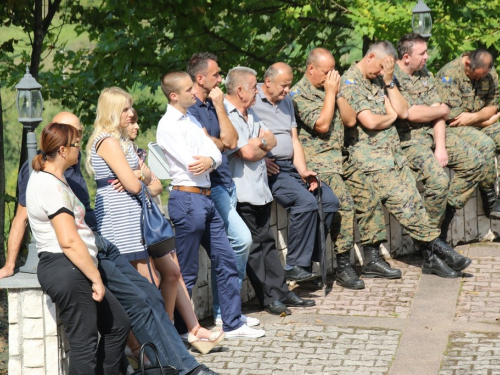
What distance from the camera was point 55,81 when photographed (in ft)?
42.6

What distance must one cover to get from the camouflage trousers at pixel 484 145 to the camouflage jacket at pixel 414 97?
0.47 metres

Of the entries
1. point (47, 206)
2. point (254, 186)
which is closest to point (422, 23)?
point (254, 186)

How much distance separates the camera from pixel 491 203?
9516 millimetres

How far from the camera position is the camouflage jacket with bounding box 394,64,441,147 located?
8.72m

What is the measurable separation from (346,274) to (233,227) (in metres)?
1.59

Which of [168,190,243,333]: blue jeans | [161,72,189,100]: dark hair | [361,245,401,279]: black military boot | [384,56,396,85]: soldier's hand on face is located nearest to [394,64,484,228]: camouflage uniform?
[384,56,396,85]: soldier's hand on face

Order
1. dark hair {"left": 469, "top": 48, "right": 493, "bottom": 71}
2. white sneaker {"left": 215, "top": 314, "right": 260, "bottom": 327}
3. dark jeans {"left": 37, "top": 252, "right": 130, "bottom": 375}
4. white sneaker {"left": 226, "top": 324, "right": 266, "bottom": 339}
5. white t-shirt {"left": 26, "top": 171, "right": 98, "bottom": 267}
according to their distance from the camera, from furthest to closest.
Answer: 1. dark hair {"left": 469, "top": 48, "right": 493, "bottom": 71}
2. white sneaker {"left": 215, "top": 314, "right": 260, "bottom": 327}
3. white sneaker {"left": 226, "top": 324, "right": 266, "bottom": 339}
4. dark jeans {"left": 37, "top": 252, "right": 130, "bottom": 375}
5. white t-shirt {"left": 26, "top": 171, "right": 98, "bottom": 267}

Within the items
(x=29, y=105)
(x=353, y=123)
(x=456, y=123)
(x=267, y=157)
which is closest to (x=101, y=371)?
(x=29, y=105)

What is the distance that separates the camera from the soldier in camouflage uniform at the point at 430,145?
8609 mm

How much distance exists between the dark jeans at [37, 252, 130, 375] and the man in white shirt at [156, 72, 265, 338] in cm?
123

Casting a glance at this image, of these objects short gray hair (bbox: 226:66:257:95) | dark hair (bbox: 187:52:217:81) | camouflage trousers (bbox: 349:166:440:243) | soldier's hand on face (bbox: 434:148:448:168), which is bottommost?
camouflage trousers (bbox: 349:166:440:243)

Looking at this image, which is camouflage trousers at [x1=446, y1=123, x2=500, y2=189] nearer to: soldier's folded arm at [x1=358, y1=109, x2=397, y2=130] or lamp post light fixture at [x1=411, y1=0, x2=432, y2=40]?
lamp post light fixture at [x1=411, y1=0, x2=432, y2=40]

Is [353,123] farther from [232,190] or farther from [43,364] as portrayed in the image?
[43,364]

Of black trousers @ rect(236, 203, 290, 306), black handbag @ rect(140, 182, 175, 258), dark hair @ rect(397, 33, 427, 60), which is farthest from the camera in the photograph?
dark hair @ rect(397, 33, 427, 60)
